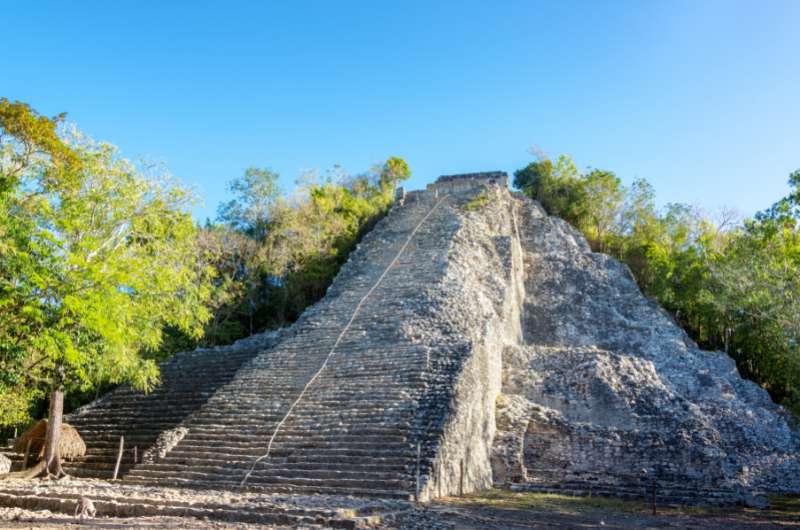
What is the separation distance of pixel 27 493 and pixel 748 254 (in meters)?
13.5

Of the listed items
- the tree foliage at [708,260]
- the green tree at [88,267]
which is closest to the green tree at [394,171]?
the tree foliage at [708,260]

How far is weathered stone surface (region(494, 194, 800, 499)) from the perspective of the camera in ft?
42.3

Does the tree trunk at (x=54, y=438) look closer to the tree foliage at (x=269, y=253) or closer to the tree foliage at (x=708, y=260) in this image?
the tree foliage at (x=269, y=253)

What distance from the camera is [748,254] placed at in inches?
545

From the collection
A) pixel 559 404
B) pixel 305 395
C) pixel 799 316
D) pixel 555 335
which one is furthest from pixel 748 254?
pixel 305 395

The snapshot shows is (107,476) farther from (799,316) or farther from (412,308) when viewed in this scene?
(799,316)

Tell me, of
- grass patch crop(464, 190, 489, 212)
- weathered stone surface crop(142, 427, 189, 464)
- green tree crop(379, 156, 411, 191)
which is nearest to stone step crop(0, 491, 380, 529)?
weathered stone surface crop(142, 427, 189, 464)

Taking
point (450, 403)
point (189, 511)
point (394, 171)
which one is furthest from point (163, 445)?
point (394, 171)

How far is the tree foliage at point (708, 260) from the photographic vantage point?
12.0m

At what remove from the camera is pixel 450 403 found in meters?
11.5

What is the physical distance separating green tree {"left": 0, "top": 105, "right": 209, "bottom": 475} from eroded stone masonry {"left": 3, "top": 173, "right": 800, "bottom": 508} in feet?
6.71

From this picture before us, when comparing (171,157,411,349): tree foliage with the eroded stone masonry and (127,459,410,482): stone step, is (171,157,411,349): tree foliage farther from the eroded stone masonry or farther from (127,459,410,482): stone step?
(127,459,410,482): stone step

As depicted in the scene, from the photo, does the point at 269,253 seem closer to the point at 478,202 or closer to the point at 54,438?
the point at 478,202

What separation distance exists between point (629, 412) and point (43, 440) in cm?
1213
